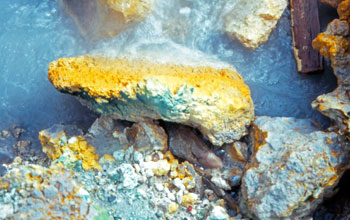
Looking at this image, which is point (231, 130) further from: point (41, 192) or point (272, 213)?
point (41, 192)

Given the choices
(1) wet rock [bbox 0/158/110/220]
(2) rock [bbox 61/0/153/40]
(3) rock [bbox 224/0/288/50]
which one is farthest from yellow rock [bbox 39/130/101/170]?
(3) rock [bbox 224/0/288/50]

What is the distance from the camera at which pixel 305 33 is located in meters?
3.36

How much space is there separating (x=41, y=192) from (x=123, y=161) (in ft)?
2.71

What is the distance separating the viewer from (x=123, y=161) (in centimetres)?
305

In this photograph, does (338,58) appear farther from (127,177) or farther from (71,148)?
(71,148)

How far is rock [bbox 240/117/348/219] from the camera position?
8.48 ft

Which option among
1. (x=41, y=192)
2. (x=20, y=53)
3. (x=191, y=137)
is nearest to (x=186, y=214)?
(x=191, y=137)

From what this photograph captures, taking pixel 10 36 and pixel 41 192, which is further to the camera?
pixel 10 36

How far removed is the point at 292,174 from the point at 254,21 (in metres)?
1.55

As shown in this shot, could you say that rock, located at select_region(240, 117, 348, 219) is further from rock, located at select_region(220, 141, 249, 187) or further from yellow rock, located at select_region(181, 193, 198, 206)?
yellow rock, located at select_region(181, 193, 198, 206)

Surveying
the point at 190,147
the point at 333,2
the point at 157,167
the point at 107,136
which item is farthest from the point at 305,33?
the point at 107,136

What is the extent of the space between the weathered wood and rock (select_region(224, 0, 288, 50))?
16 cm

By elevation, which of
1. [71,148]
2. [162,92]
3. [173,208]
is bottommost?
[173,208]

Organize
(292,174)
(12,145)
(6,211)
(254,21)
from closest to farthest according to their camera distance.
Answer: (6,211)
(292,174)
(254,21)
(12,145)
